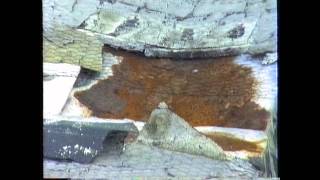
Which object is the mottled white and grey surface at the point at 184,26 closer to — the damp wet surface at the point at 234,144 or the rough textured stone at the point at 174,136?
the rough textured stone at the point at 174,136

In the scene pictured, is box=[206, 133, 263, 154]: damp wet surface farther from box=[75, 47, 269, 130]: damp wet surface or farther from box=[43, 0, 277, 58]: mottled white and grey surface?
box=[43, 0, 277, 58]: mottled white and grey surface

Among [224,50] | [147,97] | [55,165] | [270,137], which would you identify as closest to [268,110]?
[270,137]

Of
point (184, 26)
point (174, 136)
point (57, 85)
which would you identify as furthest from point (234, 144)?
point (57, 85)

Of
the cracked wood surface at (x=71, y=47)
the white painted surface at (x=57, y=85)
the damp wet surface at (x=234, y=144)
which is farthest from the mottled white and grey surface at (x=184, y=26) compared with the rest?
the damp wet surface at (x=234, y=144)
